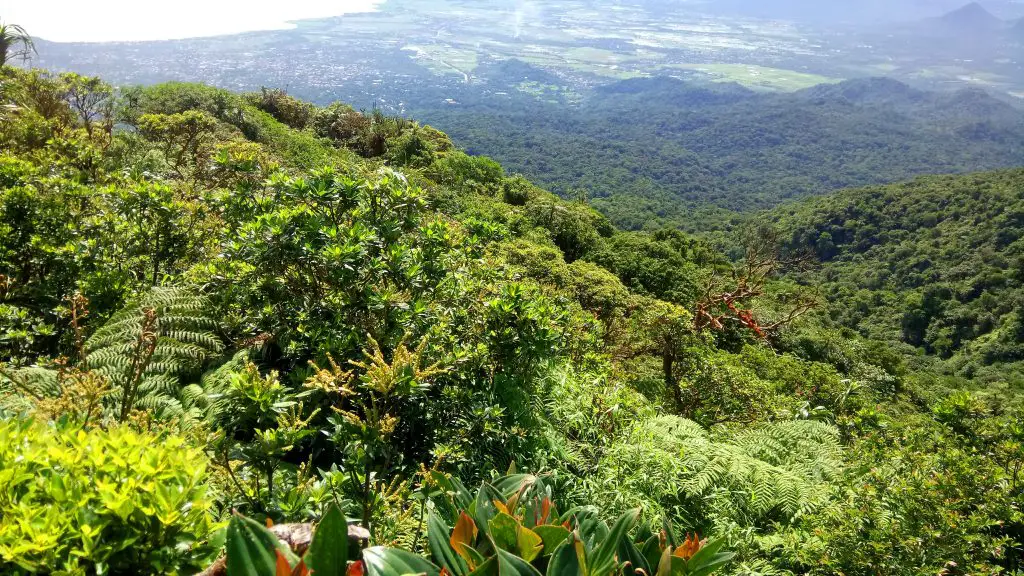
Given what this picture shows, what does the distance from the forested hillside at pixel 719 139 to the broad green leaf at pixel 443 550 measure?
61.4 metres

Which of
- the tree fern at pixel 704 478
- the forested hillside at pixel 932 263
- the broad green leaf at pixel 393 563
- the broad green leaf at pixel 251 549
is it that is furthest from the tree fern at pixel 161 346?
the forested hillside at pixel 932 263

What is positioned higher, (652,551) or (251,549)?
(251,549)

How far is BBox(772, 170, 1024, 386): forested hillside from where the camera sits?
3900cm

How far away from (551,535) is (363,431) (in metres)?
0.88

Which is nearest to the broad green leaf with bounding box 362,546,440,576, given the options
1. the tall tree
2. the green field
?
the tall tree

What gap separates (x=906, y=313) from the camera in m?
42.0

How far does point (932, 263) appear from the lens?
49.0 meters

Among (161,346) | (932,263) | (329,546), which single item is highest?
(329,546)

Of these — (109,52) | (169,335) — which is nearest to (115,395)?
(169,335)

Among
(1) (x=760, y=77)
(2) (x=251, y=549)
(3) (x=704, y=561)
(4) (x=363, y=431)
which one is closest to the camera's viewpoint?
(2) (x=251, y=549)

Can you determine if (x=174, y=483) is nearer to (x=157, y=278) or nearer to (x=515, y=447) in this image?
(x=515, y=447)

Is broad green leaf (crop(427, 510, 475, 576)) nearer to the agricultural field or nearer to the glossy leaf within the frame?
the glossy leaf

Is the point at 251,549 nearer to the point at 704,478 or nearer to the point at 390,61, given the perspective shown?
the point at 704,478

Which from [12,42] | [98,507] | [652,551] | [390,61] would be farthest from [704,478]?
[390,61]
